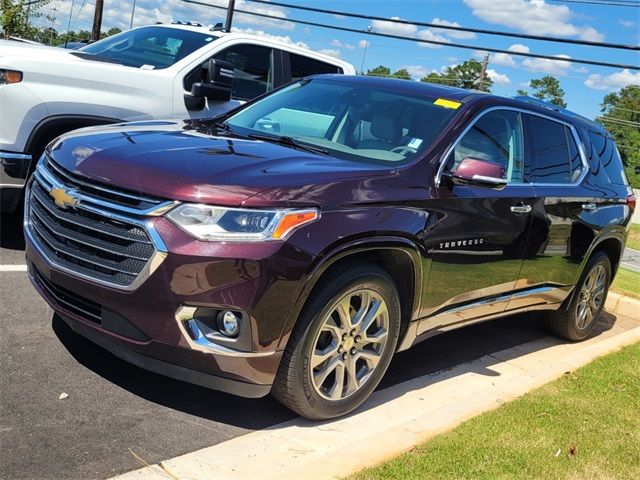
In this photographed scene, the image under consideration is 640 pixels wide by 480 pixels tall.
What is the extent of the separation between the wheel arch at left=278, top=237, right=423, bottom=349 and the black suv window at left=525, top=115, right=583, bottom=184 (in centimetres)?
150

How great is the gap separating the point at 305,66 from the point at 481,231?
160 inches

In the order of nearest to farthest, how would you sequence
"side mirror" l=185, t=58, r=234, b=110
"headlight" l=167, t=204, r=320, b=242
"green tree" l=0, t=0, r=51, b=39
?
1. "headlight" l=167, t=204, r=320, b=242
2. "side mirror" l=185, t=58, r=234, b=110
3. "green tree" l=0, t=0, r=51, b=39

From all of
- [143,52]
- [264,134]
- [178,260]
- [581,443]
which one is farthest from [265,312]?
[143,52]

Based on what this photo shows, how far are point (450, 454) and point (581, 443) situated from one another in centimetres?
91

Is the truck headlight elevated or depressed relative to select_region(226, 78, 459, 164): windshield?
depressed

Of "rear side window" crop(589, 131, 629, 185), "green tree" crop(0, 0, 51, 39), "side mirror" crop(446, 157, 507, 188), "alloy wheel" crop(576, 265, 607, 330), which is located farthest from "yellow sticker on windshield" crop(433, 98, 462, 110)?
"green tree" crop(0, 0, 51, 39)

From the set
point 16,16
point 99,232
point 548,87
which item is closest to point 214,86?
point 99,232

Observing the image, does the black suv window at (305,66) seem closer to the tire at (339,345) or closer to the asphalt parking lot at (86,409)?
the asphalt parking lot at (86,409)

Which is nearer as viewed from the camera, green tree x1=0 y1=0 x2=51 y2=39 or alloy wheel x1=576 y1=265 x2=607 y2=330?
alloy wheel x1=576 y1=265 x2=607 y2=330

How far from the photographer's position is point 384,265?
3.83 meters

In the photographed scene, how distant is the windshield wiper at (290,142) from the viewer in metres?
3.99

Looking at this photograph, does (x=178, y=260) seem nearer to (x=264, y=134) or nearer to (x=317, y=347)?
(x=317, y=347)

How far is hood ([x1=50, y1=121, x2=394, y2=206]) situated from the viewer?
3141 mm

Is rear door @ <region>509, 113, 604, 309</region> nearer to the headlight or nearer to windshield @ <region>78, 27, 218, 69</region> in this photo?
the headlight
